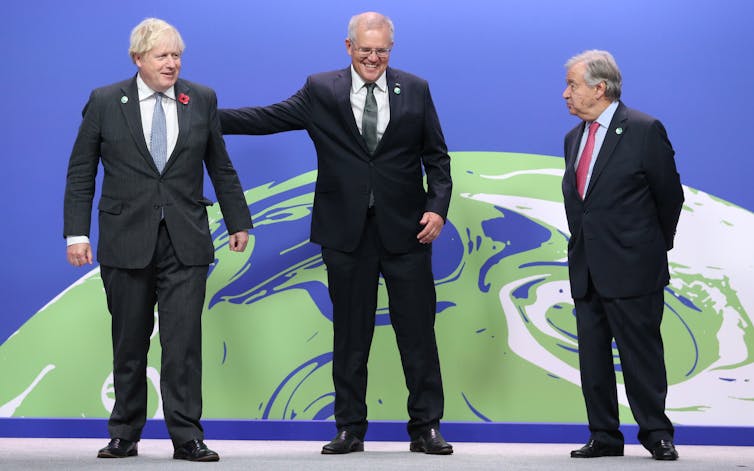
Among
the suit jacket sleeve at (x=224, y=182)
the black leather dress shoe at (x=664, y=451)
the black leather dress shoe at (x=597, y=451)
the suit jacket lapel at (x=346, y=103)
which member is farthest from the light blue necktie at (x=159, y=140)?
the black leather dress shoe at (x=664, y=451)

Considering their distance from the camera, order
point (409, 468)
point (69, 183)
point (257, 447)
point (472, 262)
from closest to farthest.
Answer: point (409, 468), point (69, 183), point (257, 447), point (472, 262)

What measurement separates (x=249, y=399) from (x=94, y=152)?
1.29 metres

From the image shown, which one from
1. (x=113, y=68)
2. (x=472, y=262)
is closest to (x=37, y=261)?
(x=113, y=68)

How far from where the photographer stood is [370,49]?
3.87 meters

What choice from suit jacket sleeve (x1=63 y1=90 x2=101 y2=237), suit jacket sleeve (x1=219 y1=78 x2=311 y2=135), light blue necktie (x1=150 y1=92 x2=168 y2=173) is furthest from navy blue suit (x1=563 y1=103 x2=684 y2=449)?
suit jacket sleeve (x1=63 y1=90 x2=101 y2=237)

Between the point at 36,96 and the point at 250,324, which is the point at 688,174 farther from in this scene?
the point at 36,96

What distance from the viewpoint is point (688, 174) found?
4414 millimetres

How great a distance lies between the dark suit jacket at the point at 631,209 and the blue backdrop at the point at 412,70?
629 millimetres

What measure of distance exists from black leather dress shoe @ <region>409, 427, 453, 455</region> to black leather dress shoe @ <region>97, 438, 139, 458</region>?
3.32ft

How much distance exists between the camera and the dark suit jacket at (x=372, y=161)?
153 inches

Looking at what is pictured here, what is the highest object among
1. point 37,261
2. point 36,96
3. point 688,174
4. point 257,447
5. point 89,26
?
point 89,26

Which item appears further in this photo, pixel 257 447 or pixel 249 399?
pixel 249 399

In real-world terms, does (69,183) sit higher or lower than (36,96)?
lower

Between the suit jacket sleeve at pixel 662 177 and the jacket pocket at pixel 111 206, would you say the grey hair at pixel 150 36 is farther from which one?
the suit jacket sleeve at pixel 662 177
